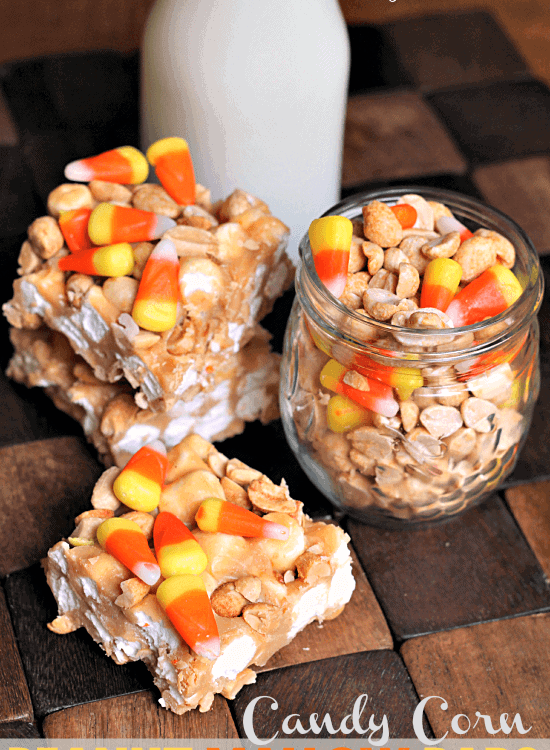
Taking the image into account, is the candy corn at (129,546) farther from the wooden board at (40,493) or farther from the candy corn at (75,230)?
the candy corn at (75,230)

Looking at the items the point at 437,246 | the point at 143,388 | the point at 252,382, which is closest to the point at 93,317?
the point at 143,388

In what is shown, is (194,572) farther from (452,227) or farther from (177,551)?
(452,227)

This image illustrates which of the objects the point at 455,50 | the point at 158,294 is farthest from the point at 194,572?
the point at 455,50

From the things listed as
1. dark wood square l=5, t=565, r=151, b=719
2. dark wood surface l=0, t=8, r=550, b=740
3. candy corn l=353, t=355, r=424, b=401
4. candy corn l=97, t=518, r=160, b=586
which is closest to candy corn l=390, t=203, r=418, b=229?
candy corn l=353, t=355, r=424, b=401

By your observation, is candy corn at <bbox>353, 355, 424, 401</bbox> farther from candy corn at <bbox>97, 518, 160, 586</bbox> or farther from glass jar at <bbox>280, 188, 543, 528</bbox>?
candy corn at <bbox>97, 518, 160, 586</bbox>

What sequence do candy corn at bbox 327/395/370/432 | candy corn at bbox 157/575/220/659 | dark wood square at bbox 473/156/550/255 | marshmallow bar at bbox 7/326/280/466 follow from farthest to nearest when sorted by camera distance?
1. dark wood square at bbox 473/156/550/255
2. marshmallow bar at bbox 7/326/280/466
3. candy corn at bbox 327/395/370/432
4. candy corn at bbox 157/575/220/659

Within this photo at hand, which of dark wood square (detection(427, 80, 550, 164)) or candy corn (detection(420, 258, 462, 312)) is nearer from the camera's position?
candy corn (detection(420, 258, 462, 312))

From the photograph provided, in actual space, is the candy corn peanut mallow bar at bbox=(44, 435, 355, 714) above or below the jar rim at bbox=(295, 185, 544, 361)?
below
